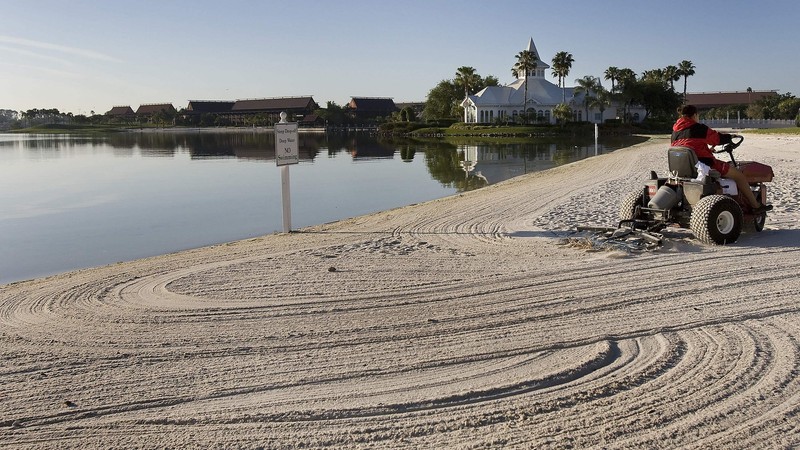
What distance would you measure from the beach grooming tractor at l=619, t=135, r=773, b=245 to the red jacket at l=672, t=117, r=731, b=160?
15cm

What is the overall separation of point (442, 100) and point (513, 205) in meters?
102

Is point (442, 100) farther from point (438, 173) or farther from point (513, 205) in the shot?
point (513, 205)

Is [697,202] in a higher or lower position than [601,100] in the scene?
lower

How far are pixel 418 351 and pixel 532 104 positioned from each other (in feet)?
308

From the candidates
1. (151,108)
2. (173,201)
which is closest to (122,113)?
(151,108)

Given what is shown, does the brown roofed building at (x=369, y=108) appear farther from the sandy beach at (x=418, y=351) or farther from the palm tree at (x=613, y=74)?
the sandy beach at (x=418, y=351)

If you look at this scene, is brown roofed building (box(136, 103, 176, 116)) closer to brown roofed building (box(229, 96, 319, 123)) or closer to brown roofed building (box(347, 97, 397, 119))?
brown roofed building (box(229, 96, 319, 123))

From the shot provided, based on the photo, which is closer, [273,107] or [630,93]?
[630,93]

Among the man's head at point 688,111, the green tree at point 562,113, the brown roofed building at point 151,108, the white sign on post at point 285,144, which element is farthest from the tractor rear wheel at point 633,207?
the brown roofed building at point 151,108

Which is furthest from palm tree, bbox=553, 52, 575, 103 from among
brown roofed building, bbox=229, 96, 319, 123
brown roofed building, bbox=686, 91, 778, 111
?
brown roofed building, bbox=229, 96, 319, 123

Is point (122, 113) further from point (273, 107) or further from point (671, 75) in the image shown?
point (671, 75)

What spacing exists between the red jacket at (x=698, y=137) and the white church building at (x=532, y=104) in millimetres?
86865

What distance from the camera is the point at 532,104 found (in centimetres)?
9550

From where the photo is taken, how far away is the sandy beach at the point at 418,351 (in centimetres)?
404
